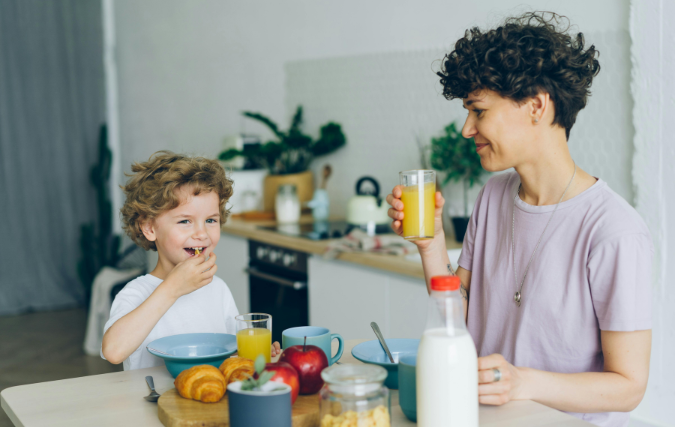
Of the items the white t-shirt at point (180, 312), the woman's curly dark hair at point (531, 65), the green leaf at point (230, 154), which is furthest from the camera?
the green leaf at point (230, 154)

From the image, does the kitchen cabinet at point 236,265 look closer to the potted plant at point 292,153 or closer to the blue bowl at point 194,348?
the potted plant at point 292,153

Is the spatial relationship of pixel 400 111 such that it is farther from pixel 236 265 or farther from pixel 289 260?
pixel 236 265

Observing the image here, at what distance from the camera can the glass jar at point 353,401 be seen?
0.84 meters

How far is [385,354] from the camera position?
1.22 m

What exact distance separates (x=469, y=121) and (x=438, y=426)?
71cm

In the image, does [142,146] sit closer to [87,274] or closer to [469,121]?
[87,274]

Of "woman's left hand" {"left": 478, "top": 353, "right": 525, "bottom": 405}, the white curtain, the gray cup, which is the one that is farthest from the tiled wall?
the white curtain

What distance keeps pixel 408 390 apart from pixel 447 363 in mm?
152

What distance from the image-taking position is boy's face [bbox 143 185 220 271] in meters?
1.55

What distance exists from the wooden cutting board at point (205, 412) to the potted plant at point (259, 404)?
0.09 meters

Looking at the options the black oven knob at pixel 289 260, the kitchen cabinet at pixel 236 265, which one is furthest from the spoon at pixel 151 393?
the kitchen cabinet at pixel 236 265

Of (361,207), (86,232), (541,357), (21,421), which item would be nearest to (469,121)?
(541,357)

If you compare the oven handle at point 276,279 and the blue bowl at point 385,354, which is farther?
the oven handle at point 276,279

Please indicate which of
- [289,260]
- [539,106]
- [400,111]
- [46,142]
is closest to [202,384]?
[539,106]
